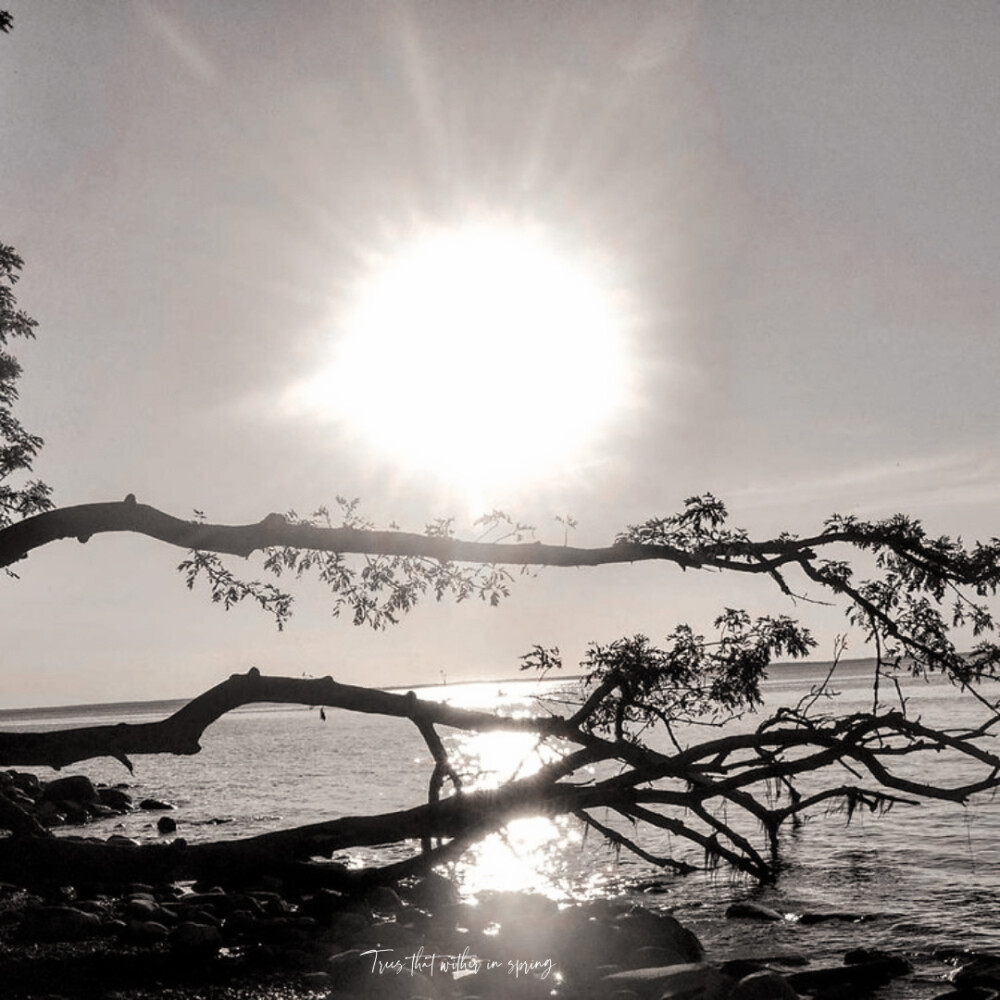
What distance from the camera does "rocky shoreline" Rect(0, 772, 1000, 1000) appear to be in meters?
10.5

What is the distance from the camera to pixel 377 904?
47.0ft

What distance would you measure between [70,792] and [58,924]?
2235cm

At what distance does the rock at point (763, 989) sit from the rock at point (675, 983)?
0.40 ft

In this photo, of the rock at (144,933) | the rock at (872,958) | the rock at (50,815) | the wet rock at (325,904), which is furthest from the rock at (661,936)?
the rock at (50,815)

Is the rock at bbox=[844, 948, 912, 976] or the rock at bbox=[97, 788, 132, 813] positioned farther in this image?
→ the rock at bbox=[97, 788, 132, 813]

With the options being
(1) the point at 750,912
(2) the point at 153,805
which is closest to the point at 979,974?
(1) the point at 750,912

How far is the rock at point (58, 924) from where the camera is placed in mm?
12500

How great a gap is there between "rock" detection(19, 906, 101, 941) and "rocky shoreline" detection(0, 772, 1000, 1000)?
0.7 inches

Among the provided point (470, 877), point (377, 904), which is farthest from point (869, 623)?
point (470, 877)

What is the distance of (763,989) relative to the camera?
9.90 metres

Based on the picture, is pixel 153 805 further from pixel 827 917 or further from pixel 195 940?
pixel 827 917

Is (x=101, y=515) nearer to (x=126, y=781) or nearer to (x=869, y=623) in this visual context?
(x=869, y=623)

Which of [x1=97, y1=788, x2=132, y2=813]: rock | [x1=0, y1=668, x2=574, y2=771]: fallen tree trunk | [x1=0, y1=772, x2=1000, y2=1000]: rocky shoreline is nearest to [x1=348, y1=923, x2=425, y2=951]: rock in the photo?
[x1=0, y1=772, x2=1000, y2=1000]: rocky shoreline

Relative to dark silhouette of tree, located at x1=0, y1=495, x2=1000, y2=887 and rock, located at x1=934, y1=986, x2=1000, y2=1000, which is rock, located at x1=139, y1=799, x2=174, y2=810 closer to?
dark silhouette of tree, located at x1=0, y1=495, x2=1000, y2=887
